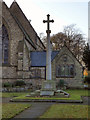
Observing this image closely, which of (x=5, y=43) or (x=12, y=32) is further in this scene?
(x=5, y=43)

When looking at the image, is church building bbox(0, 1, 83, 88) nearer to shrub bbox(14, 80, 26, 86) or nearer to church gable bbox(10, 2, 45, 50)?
shrub bbox(14, 80, 26, 86)

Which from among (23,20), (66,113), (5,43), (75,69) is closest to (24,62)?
(5,43)

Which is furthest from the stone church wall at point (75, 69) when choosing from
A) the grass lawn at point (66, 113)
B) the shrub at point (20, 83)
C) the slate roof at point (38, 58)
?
the grass lawn at point (66, 113)

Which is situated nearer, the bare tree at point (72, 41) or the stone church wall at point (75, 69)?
the stone church wall at point (75, 69)

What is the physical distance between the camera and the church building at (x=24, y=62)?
95.6 feet

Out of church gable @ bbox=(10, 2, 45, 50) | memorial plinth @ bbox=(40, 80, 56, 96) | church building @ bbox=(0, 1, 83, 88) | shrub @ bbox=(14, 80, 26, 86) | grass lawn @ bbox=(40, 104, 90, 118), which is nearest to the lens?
grass lawn @ bbox=(40, 104, 90, 118)

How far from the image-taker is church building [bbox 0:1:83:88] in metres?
29.1

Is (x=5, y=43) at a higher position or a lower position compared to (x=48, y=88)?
higher

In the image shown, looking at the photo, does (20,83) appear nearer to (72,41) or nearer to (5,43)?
(5,43)

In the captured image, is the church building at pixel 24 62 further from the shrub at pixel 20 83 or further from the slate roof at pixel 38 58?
the shrub at pixel 20 83

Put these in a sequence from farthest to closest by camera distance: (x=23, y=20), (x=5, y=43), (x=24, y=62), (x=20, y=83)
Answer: (x=23, y=20) < (x=5, y=43) < (x=24, y=62) < (x=20, y=83)

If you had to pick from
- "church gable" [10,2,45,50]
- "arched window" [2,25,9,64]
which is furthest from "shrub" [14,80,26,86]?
"church gable" [10,2,45,50]

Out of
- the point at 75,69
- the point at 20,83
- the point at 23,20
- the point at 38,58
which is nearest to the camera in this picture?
the point at 20,83

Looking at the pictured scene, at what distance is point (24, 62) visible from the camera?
95.7 ft
